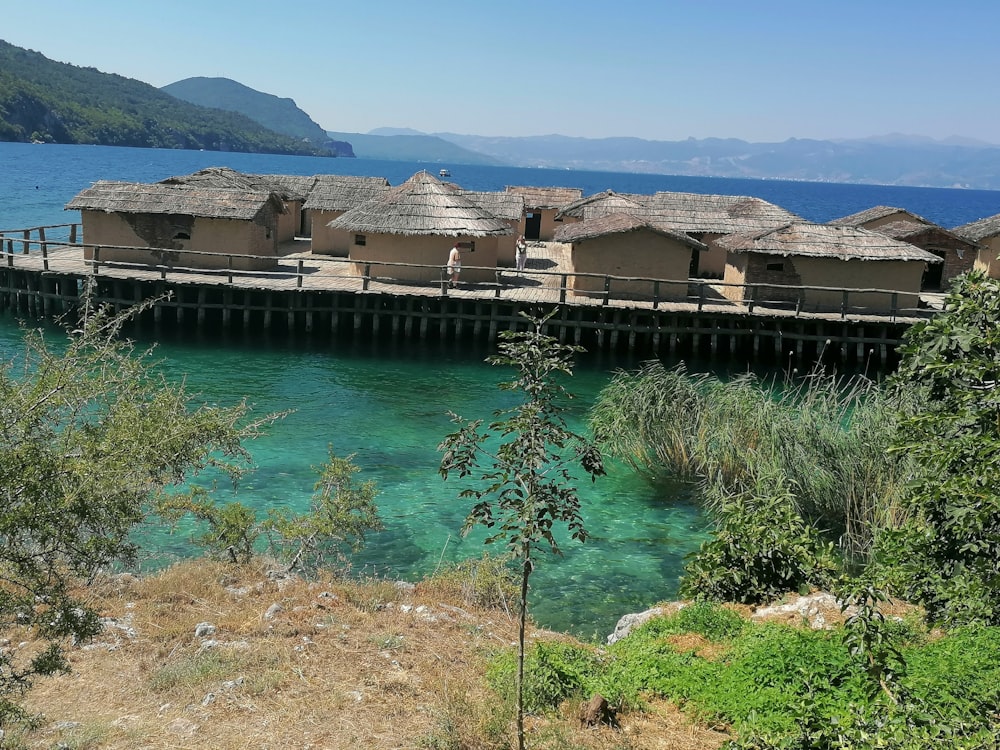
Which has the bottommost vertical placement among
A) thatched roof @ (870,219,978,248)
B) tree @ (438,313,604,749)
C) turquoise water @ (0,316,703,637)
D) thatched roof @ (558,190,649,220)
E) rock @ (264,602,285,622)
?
turquoise water @ (0,316,703,637)

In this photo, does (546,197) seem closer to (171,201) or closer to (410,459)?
(171,201)

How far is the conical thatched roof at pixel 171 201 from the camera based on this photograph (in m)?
30.5

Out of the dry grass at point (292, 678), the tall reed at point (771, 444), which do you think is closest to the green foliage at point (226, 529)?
the dry grass at point (292, 678)

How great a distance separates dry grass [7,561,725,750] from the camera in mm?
7309

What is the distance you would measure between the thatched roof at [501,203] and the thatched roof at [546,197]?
6.15m

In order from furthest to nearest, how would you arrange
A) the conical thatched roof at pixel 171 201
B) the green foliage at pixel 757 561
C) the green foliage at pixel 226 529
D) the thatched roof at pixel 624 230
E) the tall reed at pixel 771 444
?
1. the conical thatched roof at pixel 171 201
2. the thatched roof at pixel 624 230
3. the tall reed at pixel 771 444
4. the green foliage at pixel 226 529
5. the green foliage at pixel 757 561

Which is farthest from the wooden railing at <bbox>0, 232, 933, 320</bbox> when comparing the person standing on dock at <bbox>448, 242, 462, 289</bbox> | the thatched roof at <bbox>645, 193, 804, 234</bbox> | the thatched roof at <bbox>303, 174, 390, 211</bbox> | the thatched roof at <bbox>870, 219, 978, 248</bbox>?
the thatched roof at <bbox>303, 174, 390, 211</bbox>

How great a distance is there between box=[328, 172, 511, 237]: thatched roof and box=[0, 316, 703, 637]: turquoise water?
4.15 meters

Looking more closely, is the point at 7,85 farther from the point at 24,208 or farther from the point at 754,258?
the point at 754,258

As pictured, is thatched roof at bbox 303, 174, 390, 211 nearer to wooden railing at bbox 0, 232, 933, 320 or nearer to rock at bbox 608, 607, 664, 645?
wooden railing at bbox 0, 232, 933, 320

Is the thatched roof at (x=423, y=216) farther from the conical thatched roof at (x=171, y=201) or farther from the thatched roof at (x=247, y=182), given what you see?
the thatched roof at (x=247, y=182)

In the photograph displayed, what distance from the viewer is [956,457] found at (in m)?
7.15

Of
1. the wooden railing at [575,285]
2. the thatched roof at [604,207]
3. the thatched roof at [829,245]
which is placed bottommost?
the wooden railing at [575,285]

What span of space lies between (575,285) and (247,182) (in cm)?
1780
